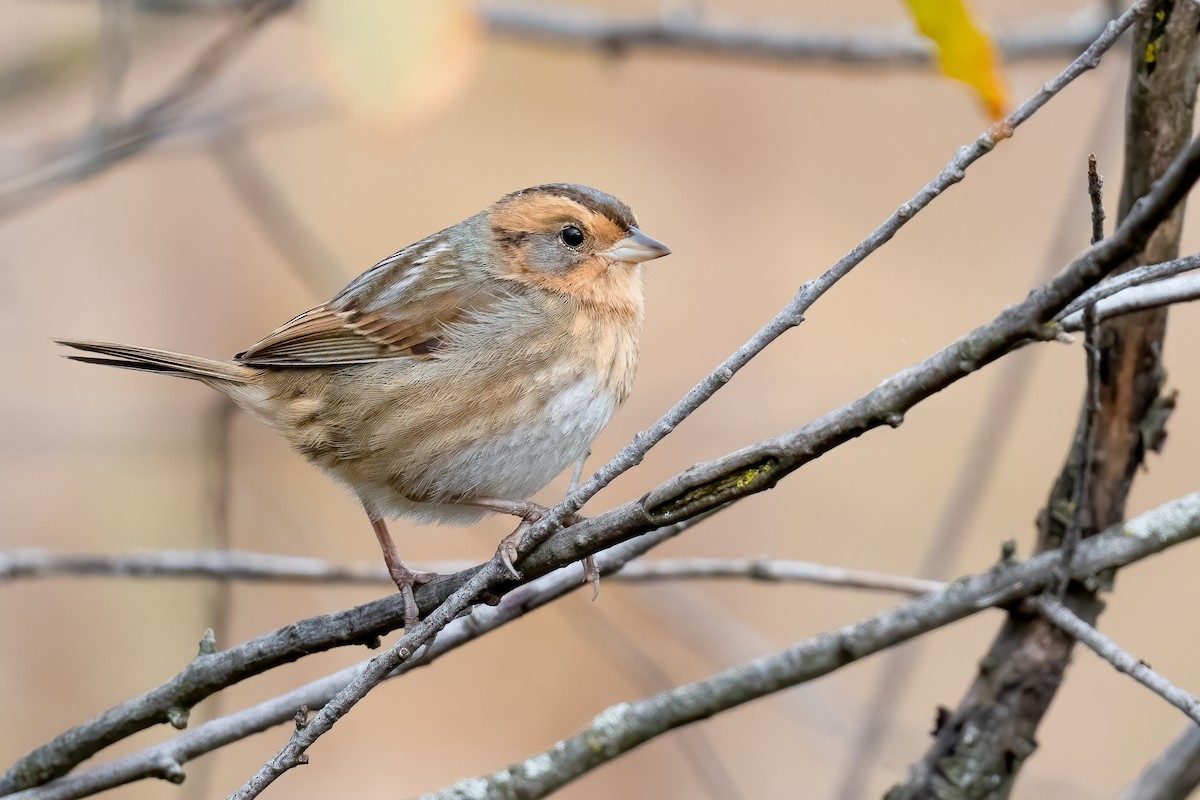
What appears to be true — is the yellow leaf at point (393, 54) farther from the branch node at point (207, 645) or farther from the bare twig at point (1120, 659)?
the bare twig at point (1120, 659)

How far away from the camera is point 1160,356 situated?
2.54 meters

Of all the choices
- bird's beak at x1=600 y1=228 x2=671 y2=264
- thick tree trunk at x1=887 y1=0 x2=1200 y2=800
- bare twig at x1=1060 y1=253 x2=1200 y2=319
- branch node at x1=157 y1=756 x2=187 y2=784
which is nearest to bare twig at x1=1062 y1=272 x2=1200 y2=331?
bare twig at x1=1060 y1=253 x2=1200 y2=319

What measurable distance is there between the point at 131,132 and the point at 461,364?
36.8 inches

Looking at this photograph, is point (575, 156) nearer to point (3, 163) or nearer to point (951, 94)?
point (951, 94)

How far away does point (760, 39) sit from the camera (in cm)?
396

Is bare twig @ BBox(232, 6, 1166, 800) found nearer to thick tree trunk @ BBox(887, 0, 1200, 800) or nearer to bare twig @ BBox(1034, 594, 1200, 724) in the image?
bare twig @ BBox(1034, 594, 1200, 724)

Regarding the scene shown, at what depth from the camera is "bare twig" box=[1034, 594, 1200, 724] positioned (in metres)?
1.89

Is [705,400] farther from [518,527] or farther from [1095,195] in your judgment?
[518,527]

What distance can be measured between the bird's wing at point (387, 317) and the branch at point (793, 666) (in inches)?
48.3

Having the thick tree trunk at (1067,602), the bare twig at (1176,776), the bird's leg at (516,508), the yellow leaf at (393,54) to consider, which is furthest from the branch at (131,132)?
the bare twig at (1176,776)

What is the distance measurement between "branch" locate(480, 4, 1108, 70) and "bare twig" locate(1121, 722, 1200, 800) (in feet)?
7.15

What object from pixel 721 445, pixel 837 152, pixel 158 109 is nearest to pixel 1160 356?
pixel 158 109

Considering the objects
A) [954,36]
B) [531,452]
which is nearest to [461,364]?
[531,452]

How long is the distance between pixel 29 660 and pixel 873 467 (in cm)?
389
